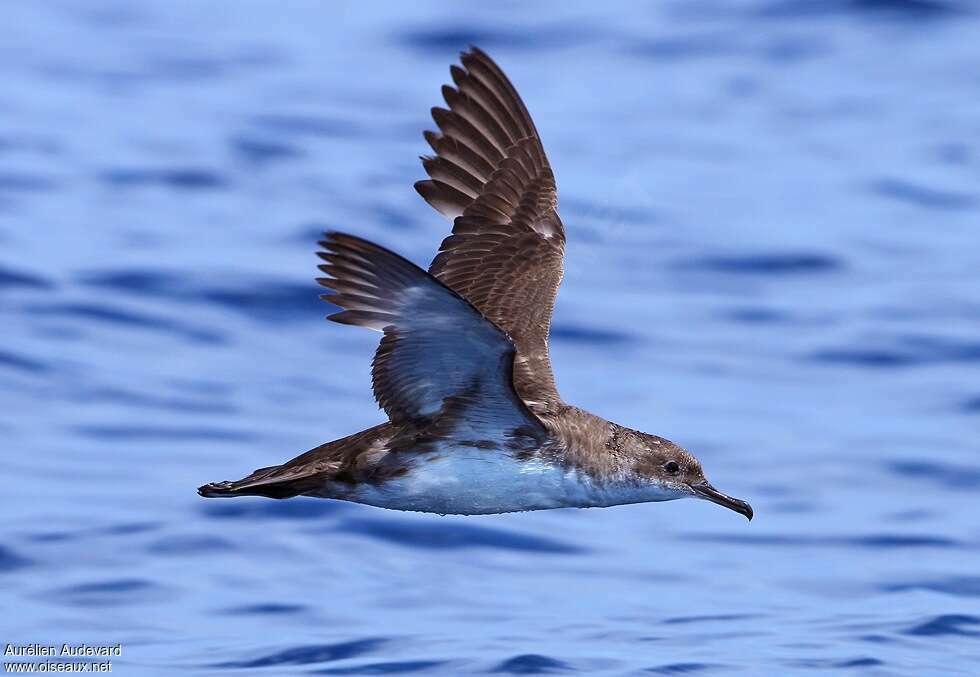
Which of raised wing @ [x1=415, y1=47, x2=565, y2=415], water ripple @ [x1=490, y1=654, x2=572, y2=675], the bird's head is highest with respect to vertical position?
raised wing @ [x1=415, y1=47, x2=565, y2=415]

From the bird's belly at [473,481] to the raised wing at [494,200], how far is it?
Result: 1204mm

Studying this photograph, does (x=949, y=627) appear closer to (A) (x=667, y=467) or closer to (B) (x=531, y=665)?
(B) (x=531, y=665)

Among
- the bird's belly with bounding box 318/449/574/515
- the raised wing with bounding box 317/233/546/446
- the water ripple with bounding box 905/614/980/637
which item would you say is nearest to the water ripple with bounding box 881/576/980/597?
the water ripple with bounding box 905/614/980/637

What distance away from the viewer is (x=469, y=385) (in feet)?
24.9

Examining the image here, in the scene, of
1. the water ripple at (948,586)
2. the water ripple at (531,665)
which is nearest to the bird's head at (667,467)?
the water ripple at (531,665)

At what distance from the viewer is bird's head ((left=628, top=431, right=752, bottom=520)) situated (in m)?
8.20

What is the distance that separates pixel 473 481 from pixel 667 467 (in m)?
1.00

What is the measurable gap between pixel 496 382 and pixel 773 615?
13.9 feet

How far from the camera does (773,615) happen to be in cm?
1103

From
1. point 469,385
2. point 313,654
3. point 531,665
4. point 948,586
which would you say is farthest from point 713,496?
point 948,586

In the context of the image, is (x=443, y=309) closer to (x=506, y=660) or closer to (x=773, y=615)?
(x=506, y=660)

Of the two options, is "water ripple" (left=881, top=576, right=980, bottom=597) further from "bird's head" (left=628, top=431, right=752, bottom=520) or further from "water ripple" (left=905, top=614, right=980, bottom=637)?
"bird's head" (left=628, top=431, right=752, bottom=520)

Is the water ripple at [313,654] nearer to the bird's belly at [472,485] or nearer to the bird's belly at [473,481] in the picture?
the bird's belly at [472,485]

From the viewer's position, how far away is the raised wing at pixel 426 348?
698 cm
